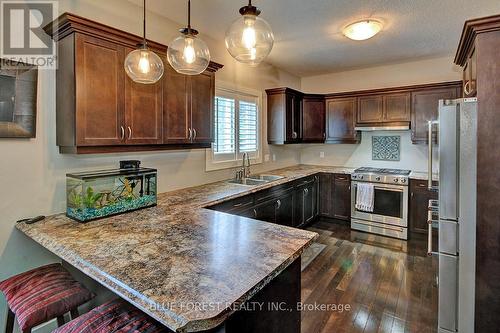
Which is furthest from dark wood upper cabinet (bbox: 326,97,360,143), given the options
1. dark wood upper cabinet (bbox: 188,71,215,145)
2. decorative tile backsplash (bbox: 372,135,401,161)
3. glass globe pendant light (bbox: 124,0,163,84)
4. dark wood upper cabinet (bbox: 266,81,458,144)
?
glass globe pendant light (bbox: 124,0,163,84)

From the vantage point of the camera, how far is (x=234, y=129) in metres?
4.02

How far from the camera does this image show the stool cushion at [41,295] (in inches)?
54.9

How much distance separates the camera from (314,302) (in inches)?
101

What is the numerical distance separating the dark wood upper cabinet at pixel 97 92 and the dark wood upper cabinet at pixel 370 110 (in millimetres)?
3959

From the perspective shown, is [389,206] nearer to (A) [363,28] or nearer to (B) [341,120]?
(B) [341,120]

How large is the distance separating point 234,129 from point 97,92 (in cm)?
217

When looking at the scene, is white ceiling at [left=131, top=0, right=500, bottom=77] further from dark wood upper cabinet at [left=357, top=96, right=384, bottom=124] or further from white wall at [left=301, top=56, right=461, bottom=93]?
dark wood upper cabinet at [left=357, top=96, right=384, bottom=124]

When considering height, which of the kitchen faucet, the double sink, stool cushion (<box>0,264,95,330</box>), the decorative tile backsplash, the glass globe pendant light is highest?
the glass globe pendant light

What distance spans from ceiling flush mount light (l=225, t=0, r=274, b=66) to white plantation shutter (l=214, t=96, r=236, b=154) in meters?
2.13

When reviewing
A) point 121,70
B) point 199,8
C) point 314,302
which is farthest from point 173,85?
point 314,302

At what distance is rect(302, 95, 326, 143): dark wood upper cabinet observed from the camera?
5.17m

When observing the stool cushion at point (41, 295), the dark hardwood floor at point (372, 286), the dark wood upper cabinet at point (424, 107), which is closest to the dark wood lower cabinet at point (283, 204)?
the dark hardwood floor at point (372, 286)

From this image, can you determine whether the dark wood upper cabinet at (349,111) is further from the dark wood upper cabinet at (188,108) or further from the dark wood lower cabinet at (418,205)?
the dark wood upper cabinet at (188,108)

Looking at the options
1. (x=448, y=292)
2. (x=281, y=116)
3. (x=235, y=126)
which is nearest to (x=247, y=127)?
(x=235, y=126)
